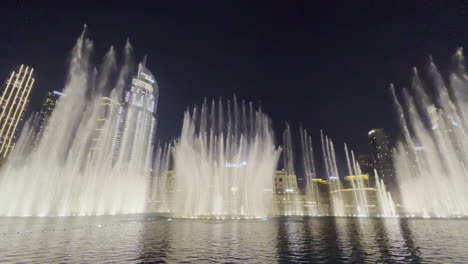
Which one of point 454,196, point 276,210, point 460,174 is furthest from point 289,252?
point 276,210

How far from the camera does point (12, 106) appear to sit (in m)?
112

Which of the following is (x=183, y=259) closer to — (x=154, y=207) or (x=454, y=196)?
(x=454, y=196)

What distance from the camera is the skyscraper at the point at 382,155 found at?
17575cm

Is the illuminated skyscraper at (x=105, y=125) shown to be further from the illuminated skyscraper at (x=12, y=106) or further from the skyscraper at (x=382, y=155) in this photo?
the skyscraper at (x=382, y=155)

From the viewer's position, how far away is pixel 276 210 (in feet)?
312

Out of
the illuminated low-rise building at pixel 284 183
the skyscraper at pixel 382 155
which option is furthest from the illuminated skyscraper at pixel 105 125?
the skyscraper at pixel 382 155

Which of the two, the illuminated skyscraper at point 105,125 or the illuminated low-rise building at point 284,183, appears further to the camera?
the illuminated skyscraper at point 105,125

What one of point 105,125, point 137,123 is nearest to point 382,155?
point 137,123

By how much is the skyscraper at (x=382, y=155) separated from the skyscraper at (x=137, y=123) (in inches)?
6978

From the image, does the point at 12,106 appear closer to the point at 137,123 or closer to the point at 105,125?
the point at 105,125

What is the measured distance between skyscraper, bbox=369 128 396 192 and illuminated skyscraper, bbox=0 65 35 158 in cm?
22396

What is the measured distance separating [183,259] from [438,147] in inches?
4642

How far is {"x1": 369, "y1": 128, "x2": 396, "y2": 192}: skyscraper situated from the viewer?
176 meters

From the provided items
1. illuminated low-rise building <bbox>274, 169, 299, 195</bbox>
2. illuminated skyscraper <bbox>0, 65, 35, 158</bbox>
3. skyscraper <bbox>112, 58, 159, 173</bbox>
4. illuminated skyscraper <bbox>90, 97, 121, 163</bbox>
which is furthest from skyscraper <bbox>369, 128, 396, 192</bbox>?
illuminated skyscraper <bbox>0, 65, 35, 158</bbox>
